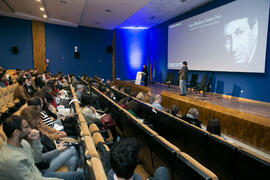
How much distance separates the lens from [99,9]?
27.8 feet

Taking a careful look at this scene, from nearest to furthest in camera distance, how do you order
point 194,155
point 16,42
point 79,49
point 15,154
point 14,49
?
point 15,154, point 194,155, point 14,49, point 16,42, point 79,49

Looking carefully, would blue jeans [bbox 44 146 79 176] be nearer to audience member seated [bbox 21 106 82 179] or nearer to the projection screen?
audience member seated [bbox 21 106 82 179]

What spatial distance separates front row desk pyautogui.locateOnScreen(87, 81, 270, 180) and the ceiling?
21.8 ft

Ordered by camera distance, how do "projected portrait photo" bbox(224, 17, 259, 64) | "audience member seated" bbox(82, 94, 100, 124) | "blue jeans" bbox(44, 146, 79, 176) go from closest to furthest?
"blue jeans" bbox(44, 146, 79, 176) → "audience member seated" bbox(82, 94, 100, 124) → "projected portrait photo" bbox(224, 17, 259, 64)

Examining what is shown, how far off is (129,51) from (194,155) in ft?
38.8

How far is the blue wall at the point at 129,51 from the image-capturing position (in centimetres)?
1312

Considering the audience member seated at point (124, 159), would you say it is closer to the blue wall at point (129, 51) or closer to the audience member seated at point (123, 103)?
the audience member seated at point (123, 103)

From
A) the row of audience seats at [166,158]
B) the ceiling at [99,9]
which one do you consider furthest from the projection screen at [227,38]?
the row of audience seats at [166,158]

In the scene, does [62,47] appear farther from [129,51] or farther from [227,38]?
[227,38]

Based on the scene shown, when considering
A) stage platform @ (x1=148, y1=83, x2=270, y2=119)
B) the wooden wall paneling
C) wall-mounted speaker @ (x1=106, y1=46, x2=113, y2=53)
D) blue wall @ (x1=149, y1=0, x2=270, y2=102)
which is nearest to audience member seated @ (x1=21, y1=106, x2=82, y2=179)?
stage platform @ (x1=148, y1=83, x2=270, y2=119)

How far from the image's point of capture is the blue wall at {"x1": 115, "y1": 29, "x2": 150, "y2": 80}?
13.1 metres

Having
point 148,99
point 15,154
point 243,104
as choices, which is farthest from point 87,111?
point 243,104

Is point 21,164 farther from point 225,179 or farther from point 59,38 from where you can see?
point 59,38

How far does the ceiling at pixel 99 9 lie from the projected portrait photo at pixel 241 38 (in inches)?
79.9
